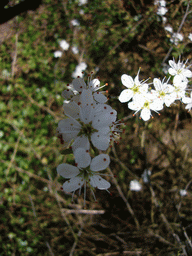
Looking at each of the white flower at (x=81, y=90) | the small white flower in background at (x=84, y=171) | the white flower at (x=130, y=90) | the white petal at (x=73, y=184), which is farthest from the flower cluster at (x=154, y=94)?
the white petal at (x=73, y=184)

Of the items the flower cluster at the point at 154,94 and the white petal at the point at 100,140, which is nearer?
the white petal at the point at 100,140

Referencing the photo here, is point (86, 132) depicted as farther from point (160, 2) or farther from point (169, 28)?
point (160, 2)

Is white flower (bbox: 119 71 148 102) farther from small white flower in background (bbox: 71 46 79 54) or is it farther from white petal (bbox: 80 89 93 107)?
small white flower in background (bbox: 71 46 79 54)

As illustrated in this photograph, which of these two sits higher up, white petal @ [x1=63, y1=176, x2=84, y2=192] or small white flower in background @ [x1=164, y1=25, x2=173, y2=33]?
small white flower in background @ [x1=164, y1=25, x2=173, y2=33]

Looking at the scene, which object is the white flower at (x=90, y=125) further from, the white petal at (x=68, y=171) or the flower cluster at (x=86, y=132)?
the white petal at (x=68, y=171)

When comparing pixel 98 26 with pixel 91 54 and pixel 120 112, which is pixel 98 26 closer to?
pixel 91 54

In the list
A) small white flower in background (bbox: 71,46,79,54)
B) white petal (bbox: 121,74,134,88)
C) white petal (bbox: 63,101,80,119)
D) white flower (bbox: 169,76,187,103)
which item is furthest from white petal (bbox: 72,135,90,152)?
small white flower in background (bbox: 71,46,79,54)
